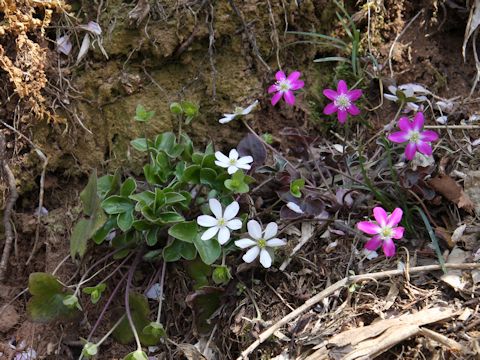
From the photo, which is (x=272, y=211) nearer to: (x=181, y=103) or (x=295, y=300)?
(x=295, y=300)

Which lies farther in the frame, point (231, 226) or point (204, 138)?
point (204, 138)

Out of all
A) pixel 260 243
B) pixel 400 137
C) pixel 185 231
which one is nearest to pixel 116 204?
pixel 185 231

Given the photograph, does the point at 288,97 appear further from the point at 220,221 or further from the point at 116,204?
the point at 116,204

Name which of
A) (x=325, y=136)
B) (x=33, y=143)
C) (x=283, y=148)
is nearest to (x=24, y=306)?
(x=33, y=143)

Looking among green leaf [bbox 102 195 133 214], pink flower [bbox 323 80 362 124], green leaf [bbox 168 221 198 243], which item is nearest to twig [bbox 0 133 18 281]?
green leaf [bbox 102 195 133 214]

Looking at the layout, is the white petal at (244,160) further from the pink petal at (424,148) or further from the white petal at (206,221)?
the pink petal at (424,148)
